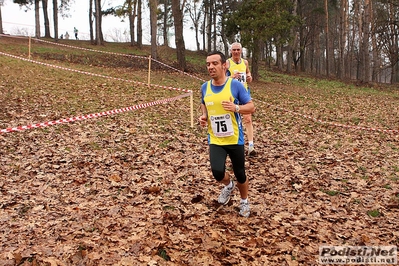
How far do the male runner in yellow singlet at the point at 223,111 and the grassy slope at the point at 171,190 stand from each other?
2.99 feet

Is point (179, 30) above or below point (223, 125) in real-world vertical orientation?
above

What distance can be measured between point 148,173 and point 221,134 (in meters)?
2.47

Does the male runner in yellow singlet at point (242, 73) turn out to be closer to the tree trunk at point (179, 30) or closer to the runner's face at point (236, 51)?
the runner's face at point (236, 51)

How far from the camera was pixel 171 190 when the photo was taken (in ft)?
19.0

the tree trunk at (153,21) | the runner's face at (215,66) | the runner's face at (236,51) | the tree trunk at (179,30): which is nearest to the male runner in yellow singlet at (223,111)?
the runner's face at (215,66)

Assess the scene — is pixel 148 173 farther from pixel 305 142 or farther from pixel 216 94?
pixel 305 142

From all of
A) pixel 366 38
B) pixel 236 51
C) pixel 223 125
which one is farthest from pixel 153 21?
pixel 223 125

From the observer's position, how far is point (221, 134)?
14.8 ft

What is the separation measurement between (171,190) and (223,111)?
1997 millimetres

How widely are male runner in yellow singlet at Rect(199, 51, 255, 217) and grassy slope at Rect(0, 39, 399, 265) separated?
0.91 m

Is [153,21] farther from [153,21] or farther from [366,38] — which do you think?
[366,38]

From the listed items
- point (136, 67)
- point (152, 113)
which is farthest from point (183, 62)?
point (152, 113)

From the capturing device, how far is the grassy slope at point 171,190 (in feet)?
13.6

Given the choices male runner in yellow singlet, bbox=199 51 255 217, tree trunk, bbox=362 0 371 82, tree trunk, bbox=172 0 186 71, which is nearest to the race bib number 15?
male runner in yellow singlet, bbox=199 51 255 217
